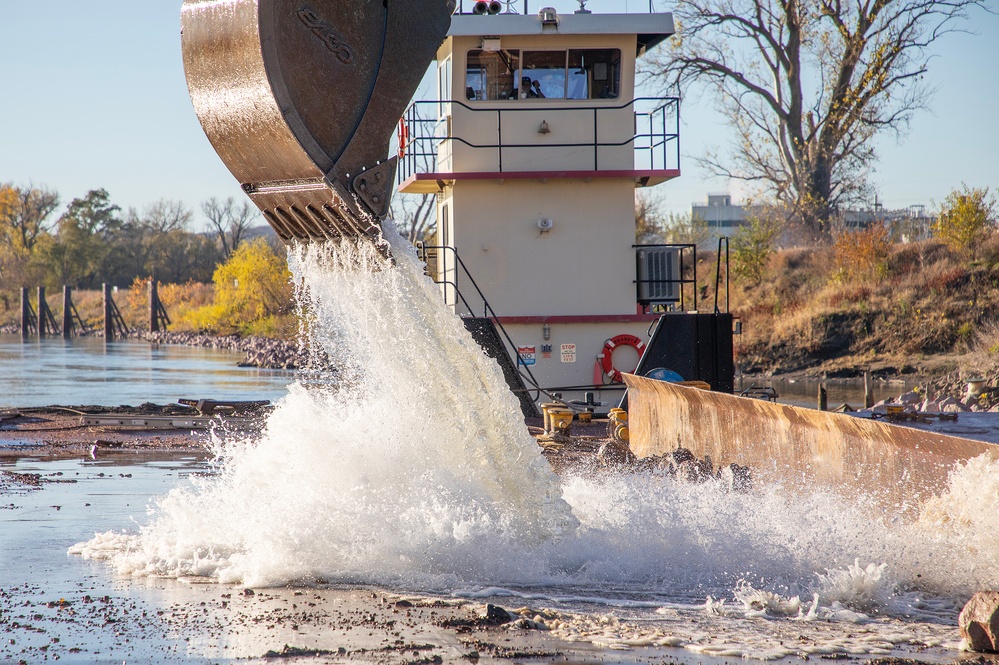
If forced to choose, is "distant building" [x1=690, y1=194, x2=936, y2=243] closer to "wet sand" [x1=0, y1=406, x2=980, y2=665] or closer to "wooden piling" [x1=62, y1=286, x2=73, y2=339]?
"wet sand" [x1=0, y1=406, x2=980, y2=665]

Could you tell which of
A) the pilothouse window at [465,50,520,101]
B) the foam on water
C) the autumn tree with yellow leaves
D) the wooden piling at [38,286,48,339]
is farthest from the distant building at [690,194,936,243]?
the wooden piling at [38,286,48,339]

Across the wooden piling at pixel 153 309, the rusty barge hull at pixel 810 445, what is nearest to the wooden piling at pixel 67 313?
the wooden piling at pixel 153 309

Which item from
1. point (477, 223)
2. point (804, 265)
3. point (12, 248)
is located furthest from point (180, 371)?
point (12, 248)

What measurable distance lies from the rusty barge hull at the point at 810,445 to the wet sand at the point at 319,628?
123 cm

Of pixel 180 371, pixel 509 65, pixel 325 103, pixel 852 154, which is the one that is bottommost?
pixel 180 371

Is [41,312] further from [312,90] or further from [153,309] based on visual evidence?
[312,90]

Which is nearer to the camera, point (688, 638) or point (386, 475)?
point (688, 638)

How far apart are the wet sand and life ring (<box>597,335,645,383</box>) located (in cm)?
1031

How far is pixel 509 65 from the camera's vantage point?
16953 mm

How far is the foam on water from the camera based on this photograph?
6.52 m

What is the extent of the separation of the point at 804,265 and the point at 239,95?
121ft

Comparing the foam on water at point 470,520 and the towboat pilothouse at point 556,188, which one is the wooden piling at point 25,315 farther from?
the foam on water at point 470,520

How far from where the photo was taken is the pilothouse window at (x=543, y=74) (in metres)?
16.9

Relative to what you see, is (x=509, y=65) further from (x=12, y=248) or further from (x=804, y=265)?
(x=12, y=248)
